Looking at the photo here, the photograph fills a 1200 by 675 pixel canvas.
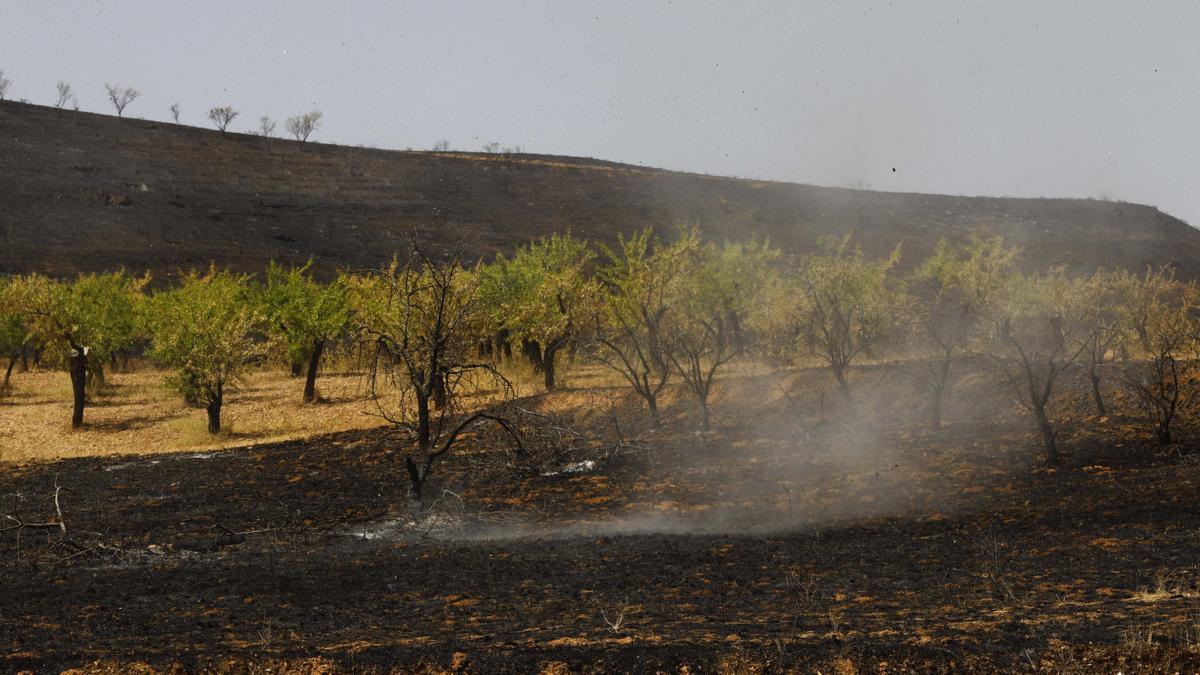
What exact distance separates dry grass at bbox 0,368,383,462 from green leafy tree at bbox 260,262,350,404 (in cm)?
119

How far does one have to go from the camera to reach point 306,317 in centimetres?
2800

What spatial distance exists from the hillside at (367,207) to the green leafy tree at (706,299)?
32760mm

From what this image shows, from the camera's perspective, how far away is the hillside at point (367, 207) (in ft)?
209

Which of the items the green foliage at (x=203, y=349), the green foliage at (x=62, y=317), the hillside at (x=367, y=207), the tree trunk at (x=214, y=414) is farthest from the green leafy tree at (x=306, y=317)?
the hillside at (x=367, y=207)

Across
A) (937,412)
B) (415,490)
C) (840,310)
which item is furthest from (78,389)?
(937,412)

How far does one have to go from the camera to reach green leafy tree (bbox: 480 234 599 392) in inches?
1027

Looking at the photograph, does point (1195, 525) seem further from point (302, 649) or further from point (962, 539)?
point (302, 649)

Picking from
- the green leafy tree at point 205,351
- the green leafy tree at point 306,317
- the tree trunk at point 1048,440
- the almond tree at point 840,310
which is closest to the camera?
the tree trunk at point 1048,440

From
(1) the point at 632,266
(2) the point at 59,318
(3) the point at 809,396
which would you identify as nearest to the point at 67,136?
(2) the point at 59,318

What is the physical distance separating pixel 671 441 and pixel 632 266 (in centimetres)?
654

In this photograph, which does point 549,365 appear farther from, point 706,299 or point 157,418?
point 157,418

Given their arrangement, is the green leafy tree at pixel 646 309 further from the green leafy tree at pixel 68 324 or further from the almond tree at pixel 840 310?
the green leafy tree at pixel 68 324

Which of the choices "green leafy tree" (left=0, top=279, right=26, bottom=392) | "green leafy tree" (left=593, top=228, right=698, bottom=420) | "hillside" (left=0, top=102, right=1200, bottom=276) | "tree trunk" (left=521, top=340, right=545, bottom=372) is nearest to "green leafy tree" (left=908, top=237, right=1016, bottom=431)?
"green leafy tree" (left=593, top=228, right=698, bottom=420)

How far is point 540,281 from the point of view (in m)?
29.6
